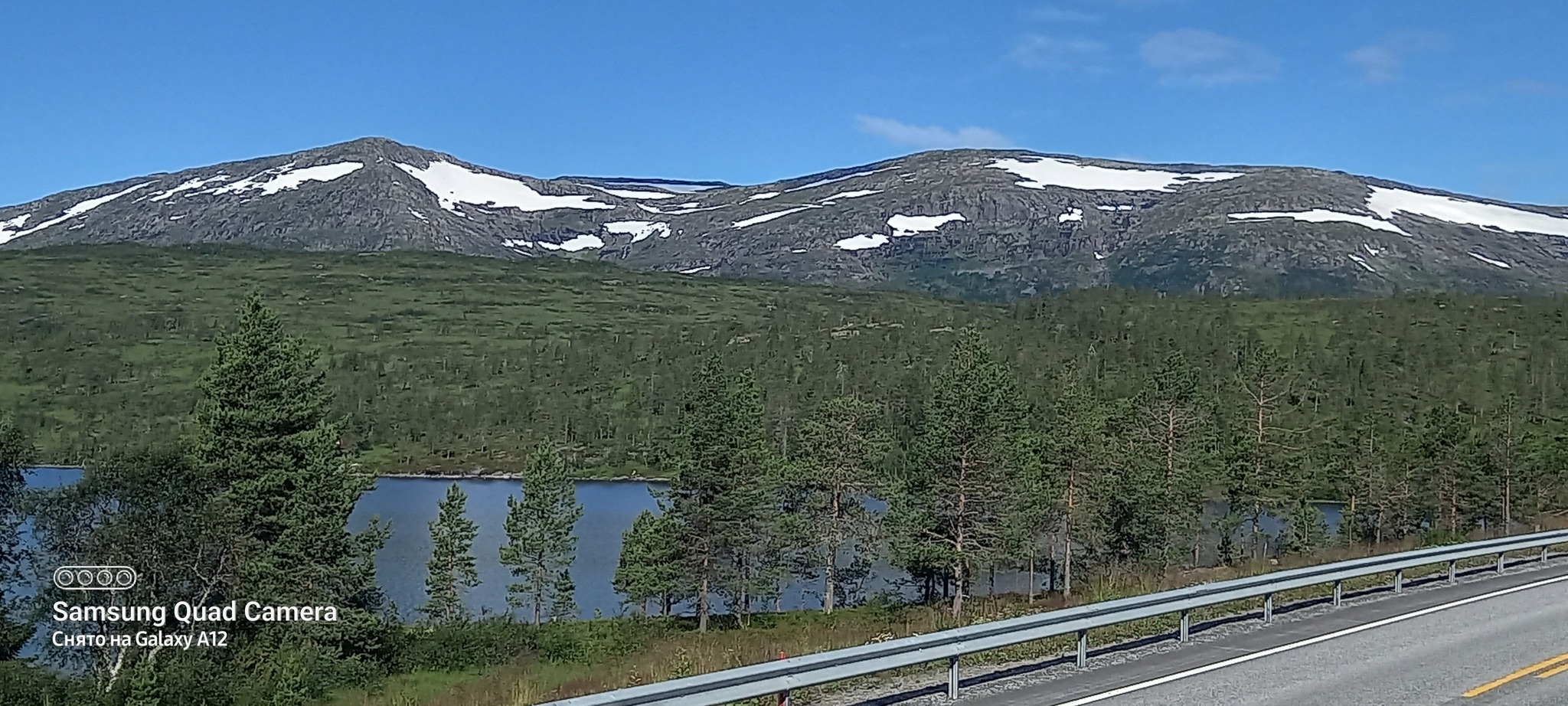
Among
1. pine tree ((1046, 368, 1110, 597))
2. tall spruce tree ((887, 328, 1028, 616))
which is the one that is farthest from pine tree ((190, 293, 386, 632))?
pine tree ((1046, 368, 1110, 597))

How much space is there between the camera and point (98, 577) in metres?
31.2

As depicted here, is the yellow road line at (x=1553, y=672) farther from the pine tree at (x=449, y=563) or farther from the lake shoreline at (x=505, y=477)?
the lake shoreline at (x=505, y=477)

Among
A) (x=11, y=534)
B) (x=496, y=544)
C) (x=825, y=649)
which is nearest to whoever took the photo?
(x=825, y=649)

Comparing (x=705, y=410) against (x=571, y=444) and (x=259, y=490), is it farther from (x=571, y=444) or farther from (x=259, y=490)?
(x=571, y=444)

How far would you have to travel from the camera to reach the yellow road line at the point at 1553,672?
14086 millimetres

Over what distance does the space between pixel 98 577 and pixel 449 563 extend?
1303 inches

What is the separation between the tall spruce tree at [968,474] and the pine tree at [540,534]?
23873 mm

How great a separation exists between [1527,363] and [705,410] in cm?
18937

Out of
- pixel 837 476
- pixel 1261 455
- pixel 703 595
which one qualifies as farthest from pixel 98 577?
pixel 1261 455

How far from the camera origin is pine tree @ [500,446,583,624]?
232ft

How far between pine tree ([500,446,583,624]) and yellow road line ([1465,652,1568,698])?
59143 mm

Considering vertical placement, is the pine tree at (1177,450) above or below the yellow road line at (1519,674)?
below

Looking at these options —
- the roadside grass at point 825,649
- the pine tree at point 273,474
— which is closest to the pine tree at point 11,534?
the pine tree at point 273,474

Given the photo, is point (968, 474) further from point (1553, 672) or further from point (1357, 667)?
point (1553, 672)
